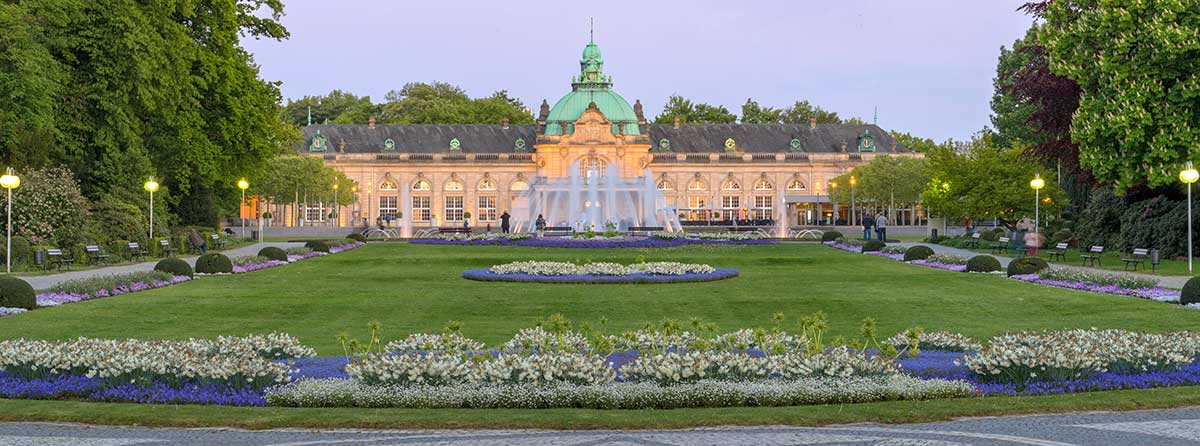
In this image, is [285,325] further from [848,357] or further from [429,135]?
[429,135]

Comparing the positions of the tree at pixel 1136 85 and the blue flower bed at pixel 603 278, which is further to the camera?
the tree at pixel 1136 85

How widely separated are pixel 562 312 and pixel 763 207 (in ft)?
313

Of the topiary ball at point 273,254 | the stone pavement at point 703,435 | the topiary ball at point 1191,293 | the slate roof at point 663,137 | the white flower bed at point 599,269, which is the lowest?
the stone pavement at point 703,435

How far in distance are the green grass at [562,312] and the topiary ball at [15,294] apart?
468 mm

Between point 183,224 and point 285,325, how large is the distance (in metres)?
37.3

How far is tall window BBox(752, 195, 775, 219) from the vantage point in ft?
383

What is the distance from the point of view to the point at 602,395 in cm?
1273

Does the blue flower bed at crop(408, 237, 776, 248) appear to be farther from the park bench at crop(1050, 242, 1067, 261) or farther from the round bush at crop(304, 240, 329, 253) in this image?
the park bench at crop(1050, 242, 1067, 261)

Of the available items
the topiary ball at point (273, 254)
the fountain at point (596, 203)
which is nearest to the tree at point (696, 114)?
the fountain at point (596, 203)

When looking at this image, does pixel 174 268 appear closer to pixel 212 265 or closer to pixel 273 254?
pixel 212 265

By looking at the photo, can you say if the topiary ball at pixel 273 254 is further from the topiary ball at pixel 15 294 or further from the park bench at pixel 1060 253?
the park bench at pixel 1060 253

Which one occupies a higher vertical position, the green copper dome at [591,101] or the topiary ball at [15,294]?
the green copper dome at [591,101]

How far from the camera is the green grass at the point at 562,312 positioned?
1196 cm

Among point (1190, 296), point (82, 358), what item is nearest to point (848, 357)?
point (82, 358)
